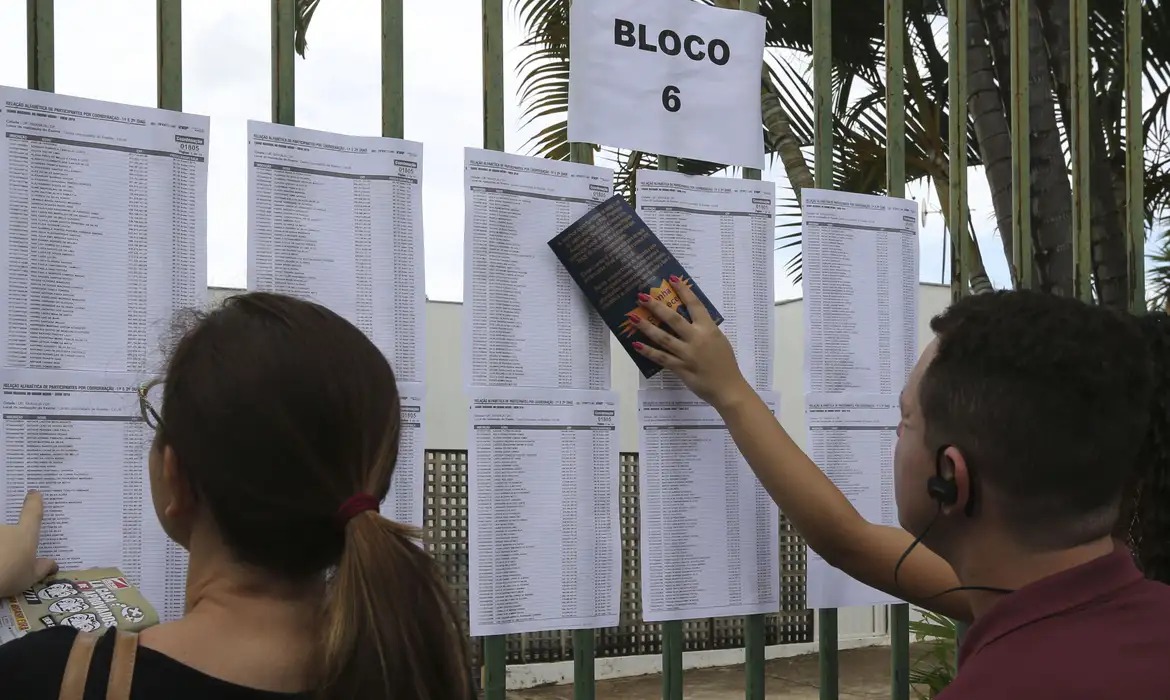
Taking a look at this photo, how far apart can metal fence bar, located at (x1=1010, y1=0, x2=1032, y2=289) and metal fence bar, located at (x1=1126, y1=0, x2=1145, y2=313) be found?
324mm

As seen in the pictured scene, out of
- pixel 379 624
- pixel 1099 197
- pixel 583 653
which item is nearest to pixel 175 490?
pixel 379 624

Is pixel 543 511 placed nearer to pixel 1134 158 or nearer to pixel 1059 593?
pixel 1059 593

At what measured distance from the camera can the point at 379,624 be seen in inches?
41.3

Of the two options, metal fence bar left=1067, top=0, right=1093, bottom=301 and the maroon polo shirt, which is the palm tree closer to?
metal fence bar left=1067, top=0, right=1093, bottom=301

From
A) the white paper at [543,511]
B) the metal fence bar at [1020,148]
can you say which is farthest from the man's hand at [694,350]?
the metal fence bar at [1020,148]

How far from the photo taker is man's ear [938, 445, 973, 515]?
1.38m

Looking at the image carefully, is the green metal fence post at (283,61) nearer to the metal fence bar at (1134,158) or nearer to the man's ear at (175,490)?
the man's ear at (175,490)

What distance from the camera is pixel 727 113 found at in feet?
6.33

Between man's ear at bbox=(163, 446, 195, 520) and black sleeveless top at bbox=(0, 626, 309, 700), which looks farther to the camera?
man's ear at bbox=(163, 446, 195, 520)

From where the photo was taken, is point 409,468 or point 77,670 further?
point 409,468

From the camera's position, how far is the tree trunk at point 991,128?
8.50ft

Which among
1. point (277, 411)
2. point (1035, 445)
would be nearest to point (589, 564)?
point (1035, 445)

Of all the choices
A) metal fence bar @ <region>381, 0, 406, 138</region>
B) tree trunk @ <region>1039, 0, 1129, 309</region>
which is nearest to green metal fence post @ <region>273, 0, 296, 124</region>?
metal fence bar @ <region>381, 0, 406, 138</region>

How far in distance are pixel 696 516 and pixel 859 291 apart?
528 mm
